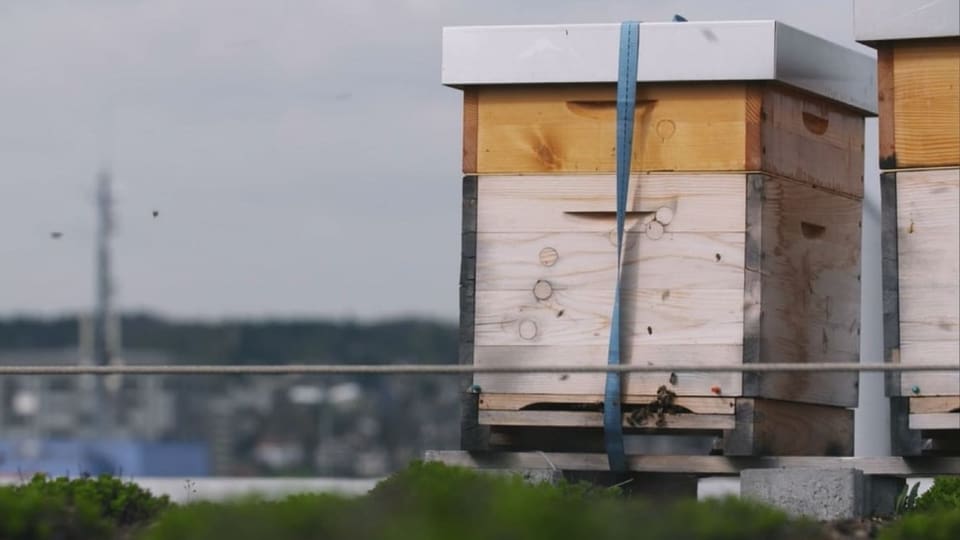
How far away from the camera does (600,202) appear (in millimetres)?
6297

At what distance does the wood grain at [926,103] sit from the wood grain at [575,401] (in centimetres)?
105

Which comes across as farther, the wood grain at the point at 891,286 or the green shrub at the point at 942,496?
the wood grain at the point at 891,286

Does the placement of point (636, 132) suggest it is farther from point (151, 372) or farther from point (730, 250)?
point (151, 372)

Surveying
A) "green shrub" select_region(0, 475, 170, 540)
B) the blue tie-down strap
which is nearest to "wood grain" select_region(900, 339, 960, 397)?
the blue tie-down strap

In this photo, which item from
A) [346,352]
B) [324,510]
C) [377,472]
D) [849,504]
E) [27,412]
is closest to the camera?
[324,510]

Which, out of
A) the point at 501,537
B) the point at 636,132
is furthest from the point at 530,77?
the point at 501,537

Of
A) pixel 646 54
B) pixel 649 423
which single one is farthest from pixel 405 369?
pixel 646 54

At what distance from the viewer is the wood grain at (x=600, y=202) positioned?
20.4ft

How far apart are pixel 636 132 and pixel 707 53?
378 millimetres

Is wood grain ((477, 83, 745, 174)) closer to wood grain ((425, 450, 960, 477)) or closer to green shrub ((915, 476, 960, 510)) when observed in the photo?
wood grain ((425, 450, 960, 477))

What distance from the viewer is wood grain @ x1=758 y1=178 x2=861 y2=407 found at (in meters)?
6.30

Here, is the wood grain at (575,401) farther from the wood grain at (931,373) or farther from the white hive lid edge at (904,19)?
the white hive lid edge at (904,19)

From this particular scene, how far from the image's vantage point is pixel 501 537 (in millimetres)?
3092

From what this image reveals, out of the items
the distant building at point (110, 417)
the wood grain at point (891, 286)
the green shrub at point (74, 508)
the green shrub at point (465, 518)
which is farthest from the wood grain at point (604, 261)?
the distant building at point (110, 417)
